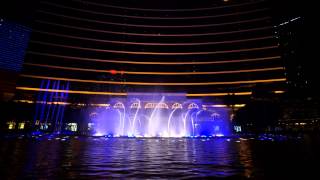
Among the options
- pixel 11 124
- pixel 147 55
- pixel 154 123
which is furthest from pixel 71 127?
pixel 147 55

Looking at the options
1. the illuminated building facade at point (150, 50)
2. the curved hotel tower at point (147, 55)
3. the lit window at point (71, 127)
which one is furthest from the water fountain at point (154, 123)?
the illuminated building facade at point (150, 50)

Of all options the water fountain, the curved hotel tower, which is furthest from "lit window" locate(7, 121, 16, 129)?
the water fountain

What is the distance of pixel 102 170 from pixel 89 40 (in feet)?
283

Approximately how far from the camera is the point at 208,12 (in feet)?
333

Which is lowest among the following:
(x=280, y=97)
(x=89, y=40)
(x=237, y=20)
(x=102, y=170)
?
(x=102, y=170)

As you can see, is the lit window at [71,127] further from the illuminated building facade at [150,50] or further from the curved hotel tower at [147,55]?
the illuminated building facade at [150,50]

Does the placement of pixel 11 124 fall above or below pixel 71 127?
above

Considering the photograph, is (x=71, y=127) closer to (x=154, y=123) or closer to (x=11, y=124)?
(x=11, y=124)

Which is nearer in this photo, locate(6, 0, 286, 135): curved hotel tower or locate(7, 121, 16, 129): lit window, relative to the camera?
locate(7, 121, 16, 129): lit window

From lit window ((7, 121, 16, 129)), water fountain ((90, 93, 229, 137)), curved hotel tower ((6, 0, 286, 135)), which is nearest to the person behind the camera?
water fountain ((90, 93, 229, 137))

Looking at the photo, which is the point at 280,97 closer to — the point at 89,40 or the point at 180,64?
the point at 180,64

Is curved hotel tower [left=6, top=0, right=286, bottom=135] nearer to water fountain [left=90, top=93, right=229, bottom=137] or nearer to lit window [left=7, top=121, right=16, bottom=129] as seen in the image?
lit window [left=7, top=121, right=16, bottom=129]

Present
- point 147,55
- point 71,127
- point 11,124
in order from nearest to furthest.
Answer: point 11,124 → point 71,127 → point 147,55

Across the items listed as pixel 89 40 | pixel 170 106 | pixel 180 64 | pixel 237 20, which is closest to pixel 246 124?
pixel 170 106
